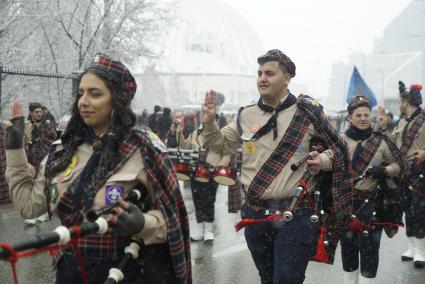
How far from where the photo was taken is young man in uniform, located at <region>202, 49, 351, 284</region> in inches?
149

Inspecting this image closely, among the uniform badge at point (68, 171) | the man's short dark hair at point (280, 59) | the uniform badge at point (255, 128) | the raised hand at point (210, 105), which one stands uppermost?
the man's short dark hair at point (280, 59)

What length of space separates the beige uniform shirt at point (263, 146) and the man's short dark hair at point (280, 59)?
30 centimetres

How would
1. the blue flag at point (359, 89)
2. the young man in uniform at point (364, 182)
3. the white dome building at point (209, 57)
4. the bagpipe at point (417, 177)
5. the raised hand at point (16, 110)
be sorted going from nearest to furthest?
the raised hand at point (16, 110) → the young man in uniform at point (364, 182) → the bagpipe at point (417, 177) → the blue flag at point (359, 89) → the white dome building at point (209, 57)

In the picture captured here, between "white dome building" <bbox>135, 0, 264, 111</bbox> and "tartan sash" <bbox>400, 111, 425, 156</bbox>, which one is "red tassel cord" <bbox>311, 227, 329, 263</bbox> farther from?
"white dome building" <bbox>135, 0, 264, 111</bbox>

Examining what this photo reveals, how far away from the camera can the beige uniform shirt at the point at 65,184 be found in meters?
2.61

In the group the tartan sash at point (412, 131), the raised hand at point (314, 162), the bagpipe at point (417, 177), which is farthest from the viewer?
the bagpipe at point (417, 177)

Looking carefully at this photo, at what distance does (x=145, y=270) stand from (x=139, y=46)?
15.0m

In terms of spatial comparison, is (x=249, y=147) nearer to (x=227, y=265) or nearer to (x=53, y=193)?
(x=53, y=193)

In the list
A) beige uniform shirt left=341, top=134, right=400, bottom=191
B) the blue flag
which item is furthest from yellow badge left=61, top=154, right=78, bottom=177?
the blue flag

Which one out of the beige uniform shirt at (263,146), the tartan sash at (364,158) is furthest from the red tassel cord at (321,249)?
the tartan sash at (364,158)

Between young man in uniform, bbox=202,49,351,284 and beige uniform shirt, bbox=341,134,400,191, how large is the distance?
1.21 metres

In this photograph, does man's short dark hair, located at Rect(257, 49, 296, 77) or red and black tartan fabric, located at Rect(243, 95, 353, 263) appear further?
man's short dark hair, located at Rect(257, 49, 296, 77)

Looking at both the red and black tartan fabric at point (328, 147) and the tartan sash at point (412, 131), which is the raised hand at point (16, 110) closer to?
the red and black tartan fabric at point (328, 147)

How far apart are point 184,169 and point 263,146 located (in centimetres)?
341
